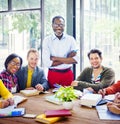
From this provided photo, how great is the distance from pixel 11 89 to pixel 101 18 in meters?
2.10

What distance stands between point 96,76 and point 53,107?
3.54ft

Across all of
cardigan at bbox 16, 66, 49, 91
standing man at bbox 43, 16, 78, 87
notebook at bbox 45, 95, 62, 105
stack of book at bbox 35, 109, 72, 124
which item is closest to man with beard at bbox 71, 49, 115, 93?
standing man at bbox 43, 16, 78, 87

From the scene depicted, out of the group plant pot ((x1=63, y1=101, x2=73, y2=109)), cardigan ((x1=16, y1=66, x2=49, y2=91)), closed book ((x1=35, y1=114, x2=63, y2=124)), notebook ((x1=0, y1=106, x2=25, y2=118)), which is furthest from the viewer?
cardigan ((x1=16, y1=66, x2=49, y2=91))

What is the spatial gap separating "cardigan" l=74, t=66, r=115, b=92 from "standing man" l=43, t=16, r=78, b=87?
0.29 m

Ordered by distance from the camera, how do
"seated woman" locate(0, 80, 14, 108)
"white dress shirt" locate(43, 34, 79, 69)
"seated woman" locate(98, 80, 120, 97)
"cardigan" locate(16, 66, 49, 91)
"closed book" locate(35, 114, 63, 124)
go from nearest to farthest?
"closed book" locate(35, 114, 63, 124)
"seated woman" locate(0, 80, 14, 108)
"seated woman" locate(98, 80, 120, 97)
"cardigan" locate(16, 66, 49, 91)
"white dress shirt" locate(43, 34, 79, 69)

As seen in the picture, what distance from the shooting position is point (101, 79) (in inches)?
120

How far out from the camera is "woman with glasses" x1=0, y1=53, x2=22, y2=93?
2.81 meters

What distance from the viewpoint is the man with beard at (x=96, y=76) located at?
2.89m

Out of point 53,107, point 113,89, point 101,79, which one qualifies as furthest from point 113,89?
point 53,107

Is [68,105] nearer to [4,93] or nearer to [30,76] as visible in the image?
[4,93]

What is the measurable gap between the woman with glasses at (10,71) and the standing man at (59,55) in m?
0.61

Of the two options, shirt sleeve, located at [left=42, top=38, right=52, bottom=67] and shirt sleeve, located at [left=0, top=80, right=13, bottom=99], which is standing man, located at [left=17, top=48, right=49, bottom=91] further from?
shirt sleeve, located at [left=0, top=80, right=13, bottom=99]

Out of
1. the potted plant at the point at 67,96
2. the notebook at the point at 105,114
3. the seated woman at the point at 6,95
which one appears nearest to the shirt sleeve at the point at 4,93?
the seated woman at the point at 6,95

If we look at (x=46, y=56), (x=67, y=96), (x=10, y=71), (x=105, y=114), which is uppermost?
(x=46, y=56)
